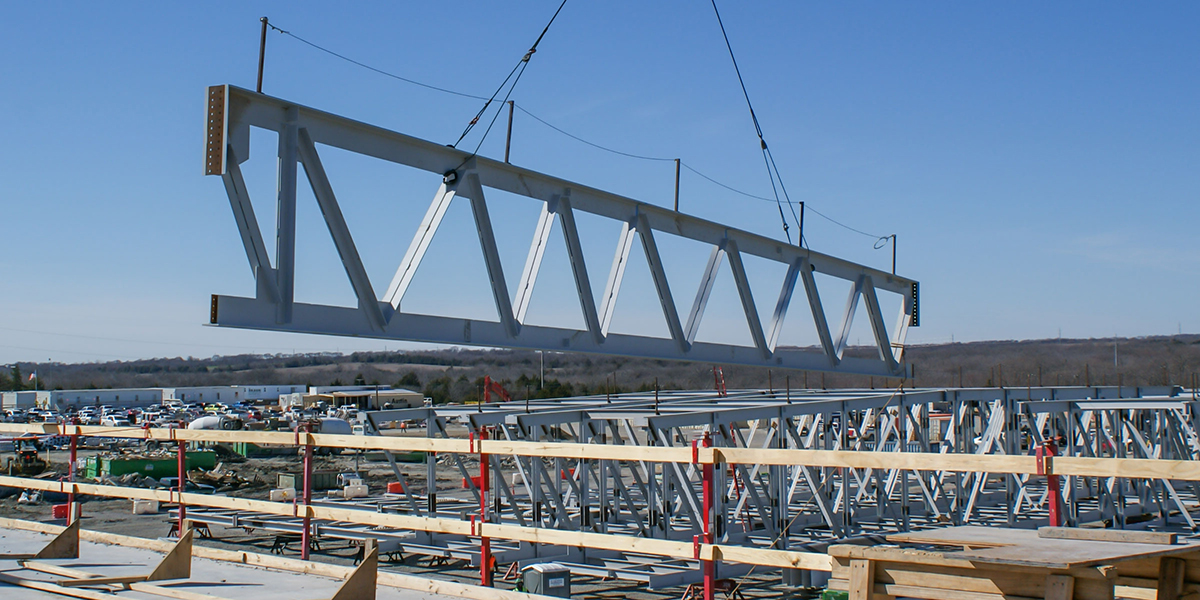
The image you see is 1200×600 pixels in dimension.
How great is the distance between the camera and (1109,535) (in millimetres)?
6500

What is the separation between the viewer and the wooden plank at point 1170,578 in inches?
236

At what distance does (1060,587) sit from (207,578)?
27.3 feet

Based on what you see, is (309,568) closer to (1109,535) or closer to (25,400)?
(1109,535)

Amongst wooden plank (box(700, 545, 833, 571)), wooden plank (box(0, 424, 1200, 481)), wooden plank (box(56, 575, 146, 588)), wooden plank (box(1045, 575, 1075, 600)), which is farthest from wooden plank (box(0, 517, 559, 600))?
wooden plank (box(1045, 575, 1075, 600))

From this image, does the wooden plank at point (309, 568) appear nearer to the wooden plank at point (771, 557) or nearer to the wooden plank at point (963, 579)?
the wooden plank at point (771, 557)

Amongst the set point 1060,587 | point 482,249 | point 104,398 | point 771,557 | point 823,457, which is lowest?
point 104,398

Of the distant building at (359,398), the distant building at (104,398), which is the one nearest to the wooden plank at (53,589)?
the distant building at (359,398)

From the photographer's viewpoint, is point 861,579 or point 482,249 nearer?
point 861,579

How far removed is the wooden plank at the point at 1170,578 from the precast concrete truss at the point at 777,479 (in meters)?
8.19

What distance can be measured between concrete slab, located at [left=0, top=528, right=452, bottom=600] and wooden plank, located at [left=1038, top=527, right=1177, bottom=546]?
17.2 ft

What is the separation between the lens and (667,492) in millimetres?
Answer: 17109

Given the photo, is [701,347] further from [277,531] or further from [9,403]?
[9,403]

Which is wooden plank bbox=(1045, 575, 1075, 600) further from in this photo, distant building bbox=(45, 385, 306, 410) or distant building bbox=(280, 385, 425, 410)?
distant building bbox=(45, 385, 306, 410)

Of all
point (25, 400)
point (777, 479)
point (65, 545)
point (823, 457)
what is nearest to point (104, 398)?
point (25, 400)
